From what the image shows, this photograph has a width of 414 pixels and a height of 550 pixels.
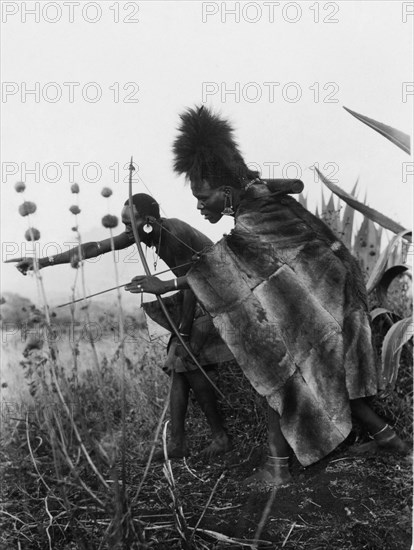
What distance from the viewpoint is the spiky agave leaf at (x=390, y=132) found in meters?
3.46

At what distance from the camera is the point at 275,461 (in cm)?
321

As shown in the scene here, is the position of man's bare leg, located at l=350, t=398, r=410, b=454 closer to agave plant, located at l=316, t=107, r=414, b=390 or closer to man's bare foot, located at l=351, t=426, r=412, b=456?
man's bare foot, located at l=351, t=426, r=412, b=456

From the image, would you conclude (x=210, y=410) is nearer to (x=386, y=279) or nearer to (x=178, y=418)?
(x=178, y=418)

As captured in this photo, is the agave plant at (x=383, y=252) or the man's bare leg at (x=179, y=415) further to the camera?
the man's bare leg at (x=179, y=415)

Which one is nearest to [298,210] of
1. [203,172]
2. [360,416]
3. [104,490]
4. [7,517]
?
[203,172]

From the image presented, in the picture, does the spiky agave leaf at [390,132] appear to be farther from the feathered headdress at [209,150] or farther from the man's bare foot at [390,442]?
the man's bare foot at [390,442]

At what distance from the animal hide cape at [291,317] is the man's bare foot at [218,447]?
0.62 meters

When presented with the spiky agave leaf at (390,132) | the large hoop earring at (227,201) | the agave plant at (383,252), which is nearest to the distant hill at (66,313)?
the large hoop earring at (227,201)

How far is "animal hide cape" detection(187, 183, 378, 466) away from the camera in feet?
10.3

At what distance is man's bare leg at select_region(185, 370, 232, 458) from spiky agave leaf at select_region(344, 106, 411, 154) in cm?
149

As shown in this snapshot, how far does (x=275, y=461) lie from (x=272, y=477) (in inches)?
2.8

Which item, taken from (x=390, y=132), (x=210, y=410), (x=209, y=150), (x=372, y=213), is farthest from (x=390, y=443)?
(x=209, y=150)

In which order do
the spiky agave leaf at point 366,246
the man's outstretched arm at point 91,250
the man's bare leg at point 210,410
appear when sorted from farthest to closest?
the spiky agave leaf at point 366,246 < the man's bare leg at point 210,410 < the man's outstretched arm at point 91,250

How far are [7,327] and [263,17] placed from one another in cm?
192
